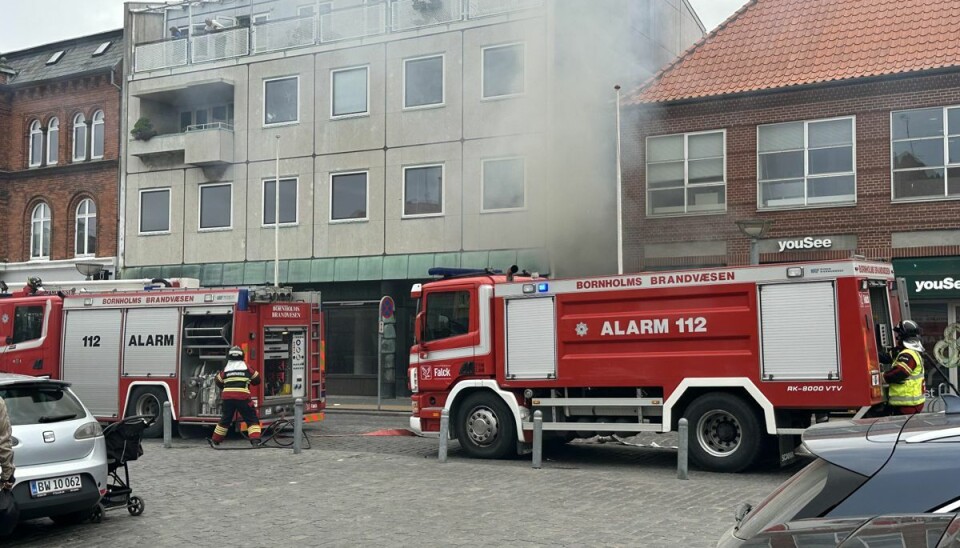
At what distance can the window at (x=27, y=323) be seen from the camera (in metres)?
16.3

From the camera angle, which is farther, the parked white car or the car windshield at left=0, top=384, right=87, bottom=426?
the car windshield at left=0, top=384, right=87, bottom=426

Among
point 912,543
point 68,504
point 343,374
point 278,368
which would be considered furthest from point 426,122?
point 912,543

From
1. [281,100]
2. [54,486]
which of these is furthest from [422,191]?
[54,486]

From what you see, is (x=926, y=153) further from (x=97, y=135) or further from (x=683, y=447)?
(x=97, y=135)

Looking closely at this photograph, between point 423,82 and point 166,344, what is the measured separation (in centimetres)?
1107

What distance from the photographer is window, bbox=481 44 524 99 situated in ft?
71.8

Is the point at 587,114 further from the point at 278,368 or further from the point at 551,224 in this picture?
the point at 278,368

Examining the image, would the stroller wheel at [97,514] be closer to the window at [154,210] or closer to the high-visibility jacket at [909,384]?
the high-visibility jacket at [909,384]

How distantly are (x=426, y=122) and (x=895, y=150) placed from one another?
10.9 metres

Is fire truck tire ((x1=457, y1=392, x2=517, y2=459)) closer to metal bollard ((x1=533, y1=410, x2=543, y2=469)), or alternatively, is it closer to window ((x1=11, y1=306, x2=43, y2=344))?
metal bollard ((x1=533, y1=410, x2=543, y2=469))

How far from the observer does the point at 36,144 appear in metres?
30.1

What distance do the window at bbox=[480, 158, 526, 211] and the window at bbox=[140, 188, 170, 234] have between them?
33.8 ft

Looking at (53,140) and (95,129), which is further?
(53,140)

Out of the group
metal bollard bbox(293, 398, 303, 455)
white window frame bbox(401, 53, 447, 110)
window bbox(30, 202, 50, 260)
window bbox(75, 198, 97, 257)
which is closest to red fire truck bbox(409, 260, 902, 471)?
metal bollard bbox(293, 398, 303, 455)
